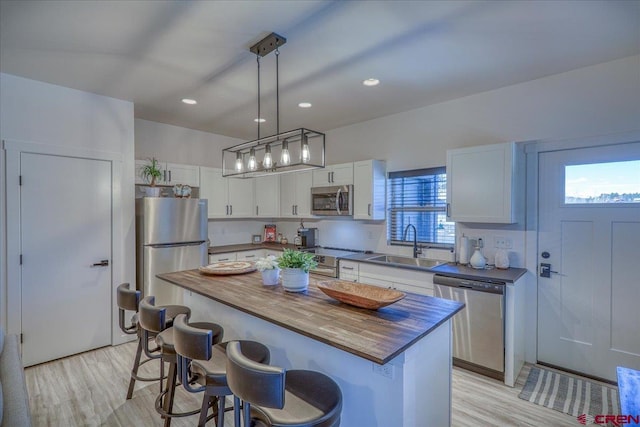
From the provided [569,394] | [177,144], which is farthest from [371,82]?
[569,394]

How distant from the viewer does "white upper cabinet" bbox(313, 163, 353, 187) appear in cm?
437

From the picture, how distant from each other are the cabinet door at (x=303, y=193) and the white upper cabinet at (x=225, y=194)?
0.92 metres

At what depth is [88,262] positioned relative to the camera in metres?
3.50

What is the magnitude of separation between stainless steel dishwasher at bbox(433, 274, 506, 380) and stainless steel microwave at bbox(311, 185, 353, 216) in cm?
161

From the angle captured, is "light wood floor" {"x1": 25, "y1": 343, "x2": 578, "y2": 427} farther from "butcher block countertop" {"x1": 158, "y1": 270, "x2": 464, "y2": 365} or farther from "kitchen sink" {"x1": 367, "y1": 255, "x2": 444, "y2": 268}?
"kitchen sink" {"x1": 367, "y1": 255, "x2": 444, "y2": 268}

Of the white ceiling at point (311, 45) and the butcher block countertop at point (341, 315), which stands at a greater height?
the white ceiling at point (311, 45)

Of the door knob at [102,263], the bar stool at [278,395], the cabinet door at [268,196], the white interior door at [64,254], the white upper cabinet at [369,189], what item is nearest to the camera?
the bar stool at [278,395]

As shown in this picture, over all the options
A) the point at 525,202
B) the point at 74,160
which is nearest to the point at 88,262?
the point at 74,160

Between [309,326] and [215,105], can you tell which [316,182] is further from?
[309,326]

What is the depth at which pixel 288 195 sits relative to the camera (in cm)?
522

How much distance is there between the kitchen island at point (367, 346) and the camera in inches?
60.2

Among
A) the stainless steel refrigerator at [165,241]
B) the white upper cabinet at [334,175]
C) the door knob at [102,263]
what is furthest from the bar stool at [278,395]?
the white upper cabinet at [334,175]

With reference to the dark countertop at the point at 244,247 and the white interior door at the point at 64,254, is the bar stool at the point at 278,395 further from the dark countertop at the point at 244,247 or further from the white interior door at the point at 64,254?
the dark countertop at the point at 244,247

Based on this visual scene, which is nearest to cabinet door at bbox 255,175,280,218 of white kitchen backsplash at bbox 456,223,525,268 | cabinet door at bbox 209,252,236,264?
cabinet door at bbox 209,252,236,264
